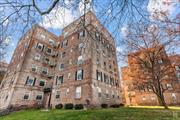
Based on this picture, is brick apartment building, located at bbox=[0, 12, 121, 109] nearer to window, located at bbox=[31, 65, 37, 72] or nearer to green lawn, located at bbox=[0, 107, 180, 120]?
window, located at bbox=[31, 65, 37, 72]

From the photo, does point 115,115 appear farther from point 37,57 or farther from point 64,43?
point 37,57

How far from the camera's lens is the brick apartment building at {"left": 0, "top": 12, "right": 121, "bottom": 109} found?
1983 centimetres

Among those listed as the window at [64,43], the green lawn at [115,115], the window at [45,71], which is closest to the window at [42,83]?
the window at [45,71]

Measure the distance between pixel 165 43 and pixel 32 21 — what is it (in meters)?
16.7

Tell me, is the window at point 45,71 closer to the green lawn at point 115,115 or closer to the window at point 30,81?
the window at point 30,81

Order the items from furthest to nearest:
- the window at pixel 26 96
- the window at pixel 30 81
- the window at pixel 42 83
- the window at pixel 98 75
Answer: the window at pixel 42 83
the window at pixel 30 81
the window at pixel 26 96
the window at pixel 98 75

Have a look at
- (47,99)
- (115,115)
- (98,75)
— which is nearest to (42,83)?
(47,99)

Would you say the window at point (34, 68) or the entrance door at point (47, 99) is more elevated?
the window at point (34, 68)

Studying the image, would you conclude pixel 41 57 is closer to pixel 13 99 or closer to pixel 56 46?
pixel 56 46

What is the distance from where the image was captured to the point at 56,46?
1293 inches

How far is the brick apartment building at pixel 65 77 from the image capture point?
65.1ft

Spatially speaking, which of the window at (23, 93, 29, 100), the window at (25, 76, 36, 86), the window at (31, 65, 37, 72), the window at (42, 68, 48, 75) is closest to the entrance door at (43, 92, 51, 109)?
the window at (25, 76, 36, 86)

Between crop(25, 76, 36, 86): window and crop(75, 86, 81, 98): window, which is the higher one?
crop(25, 76, 36, 86): window

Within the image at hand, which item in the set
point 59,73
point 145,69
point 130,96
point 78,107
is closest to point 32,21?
point 78,107
